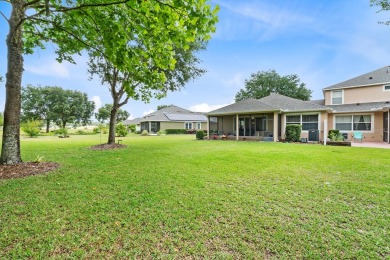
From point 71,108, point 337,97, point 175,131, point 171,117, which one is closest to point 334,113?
point 337,97

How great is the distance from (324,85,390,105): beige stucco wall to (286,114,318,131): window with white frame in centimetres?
587

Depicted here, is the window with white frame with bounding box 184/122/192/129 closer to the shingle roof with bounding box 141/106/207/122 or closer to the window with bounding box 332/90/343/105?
the shingle roof with bounding box 141/106/207/122

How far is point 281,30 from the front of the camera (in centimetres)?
1574

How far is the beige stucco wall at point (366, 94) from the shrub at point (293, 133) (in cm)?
764

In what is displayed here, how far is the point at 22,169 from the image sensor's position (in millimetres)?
5973

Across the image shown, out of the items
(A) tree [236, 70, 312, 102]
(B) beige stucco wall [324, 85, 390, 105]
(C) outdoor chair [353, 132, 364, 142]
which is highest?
(A) tree [236, 70, 312, 102]

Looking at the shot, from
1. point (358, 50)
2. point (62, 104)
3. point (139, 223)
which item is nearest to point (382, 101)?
point (358, 50)

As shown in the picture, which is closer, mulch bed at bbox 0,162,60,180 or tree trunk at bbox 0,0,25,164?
mulch bed at bbox 0,162,60,180

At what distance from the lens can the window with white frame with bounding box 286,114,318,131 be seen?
54.9 feet

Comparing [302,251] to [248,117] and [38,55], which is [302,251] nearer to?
[38,55]

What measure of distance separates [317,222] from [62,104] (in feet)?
184

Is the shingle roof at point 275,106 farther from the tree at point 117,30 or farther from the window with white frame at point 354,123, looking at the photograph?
the tree at point 117,30

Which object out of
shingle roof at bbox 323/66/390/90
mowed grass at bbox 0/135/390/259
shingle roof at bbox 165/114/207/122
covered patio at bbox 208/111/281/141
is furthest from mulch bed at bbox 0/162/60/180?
shingle roof at bbox 165/114/207/122

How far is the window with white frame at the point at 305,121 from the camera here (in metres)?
16.7
